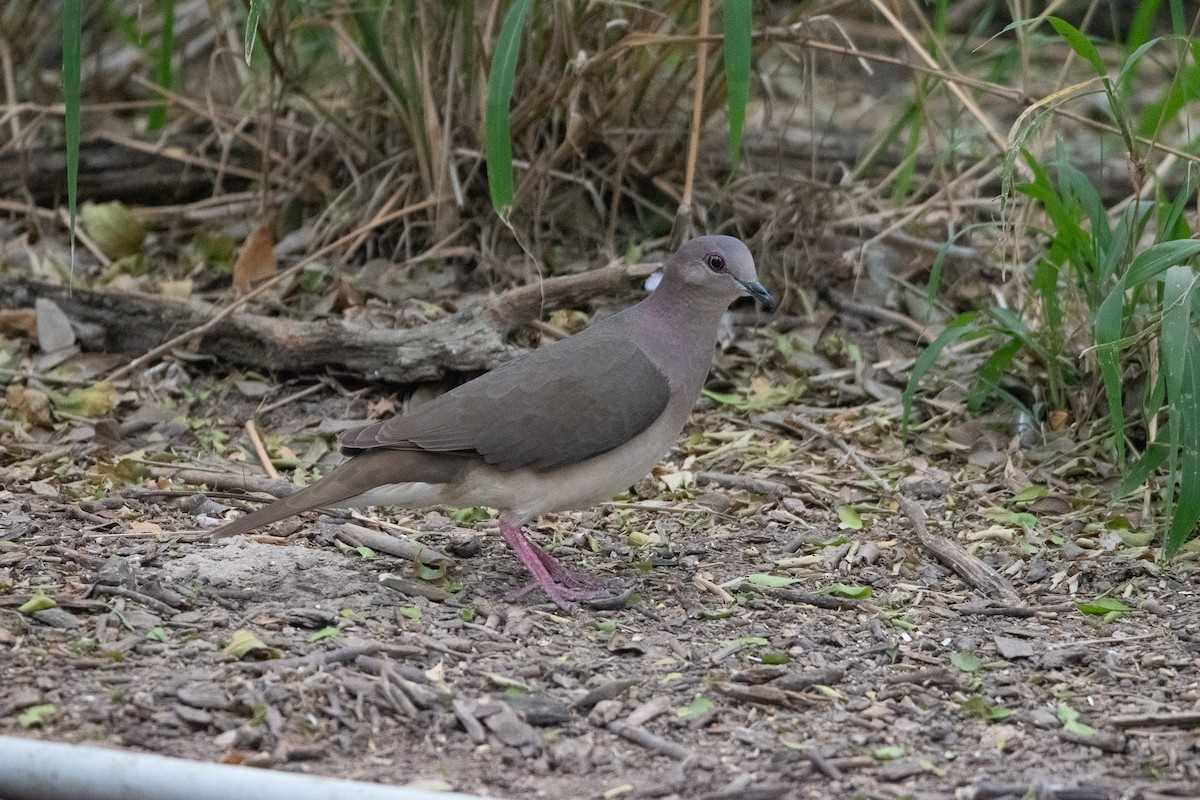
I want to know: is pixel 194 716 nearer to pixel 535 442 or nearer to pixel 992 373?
pixel 535 442

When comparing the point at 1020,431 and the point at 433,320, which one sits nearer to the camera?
the point at 1020,431

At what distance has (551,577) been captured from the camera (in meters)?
4.03

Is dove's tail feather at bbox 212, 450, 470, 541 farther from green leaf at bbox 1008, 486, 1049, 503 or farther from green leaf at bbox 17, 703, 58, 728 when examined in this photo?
green leaf at bbox 1008, 486, 1049, 503

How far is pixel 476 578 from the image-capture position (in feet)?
13.3

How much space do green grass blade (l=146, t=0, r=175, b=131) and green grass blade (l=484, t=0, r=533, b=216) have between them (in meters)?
2.46

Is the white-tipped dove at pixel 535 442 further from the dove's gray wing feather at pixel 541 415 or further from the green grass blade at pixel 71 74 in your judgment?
the green grass blade at pixel 71 74

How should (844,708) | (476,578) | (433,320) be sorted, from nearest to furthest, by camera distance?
(844,708)
(476,578)
(433,320)

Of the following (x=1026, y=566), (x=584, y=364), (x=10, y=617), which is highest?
(x=584, y=364)

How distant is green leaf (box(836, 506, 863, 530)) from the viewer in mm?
4441

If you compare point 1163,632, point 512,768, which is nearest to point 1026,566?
point 1163,632

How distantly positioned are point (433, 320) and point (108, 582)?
1.97m

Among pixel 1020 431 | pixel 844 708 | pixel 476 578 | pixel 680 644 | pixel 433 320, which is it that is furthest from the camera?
pixel 433 320

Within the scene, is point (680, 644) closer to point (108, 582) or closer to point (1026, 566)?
point (1026, 566)

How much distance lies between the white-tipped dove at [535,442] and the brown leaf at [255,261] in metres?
2.05
